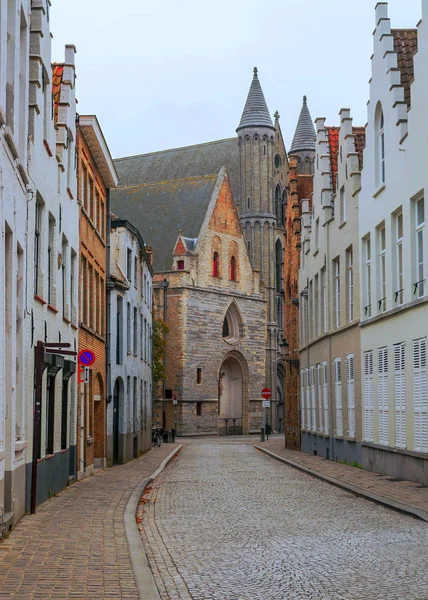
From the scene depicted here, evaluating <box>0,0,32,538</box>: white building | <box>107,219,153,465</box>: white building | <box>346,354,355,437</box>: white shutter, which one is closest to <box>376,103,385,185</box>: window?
<box>346,354,355,437</box>: white shutter

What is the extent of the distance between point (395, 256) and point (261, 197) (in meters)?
63.1

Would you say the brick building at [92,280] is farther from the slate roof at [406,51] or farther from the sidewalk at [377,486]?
the slate roof at [406,51]

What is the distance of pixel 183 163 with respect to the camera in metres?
93.3

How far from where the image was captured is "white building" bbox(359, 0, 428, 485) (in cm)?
1959

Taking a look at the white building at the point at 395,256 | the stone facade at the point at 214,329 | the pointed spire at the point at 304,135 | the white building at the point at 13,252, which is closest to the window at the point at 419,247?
the white building at the point at 395,256

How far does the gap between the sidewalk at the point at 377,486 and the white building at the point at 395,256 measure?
0.49 m

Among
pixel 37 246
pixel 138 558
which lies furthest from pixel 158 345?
pixel 138 558

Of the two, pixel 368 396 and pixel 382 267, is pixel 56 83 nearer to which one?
pixel 382 267

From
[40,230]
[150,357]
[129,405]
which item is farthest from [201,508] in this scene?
[150,357]

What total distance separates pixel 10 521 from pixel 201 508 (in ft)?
13.9

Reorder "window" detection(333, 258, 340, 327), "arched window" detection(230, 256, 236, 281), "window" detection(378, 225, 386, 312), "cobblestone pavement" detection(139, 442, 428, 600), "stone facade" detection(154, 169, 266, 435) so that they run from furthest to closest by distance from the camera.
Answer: "arched window" detection(230, 256, 236, 281) < "stone facade" detection(154, 169, 266, 435) < "window" detection(333, 258, 340, 327) < "window" detection(378, 225, 386, 312) < "cobblestone pavement" detection(139, 442, 428, 600)

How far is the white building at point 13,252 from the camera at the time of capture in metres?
11.4

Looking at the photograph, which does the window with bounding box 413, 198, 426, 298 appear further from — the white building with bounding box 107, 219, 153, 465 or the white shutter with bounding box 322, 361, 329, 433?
the white building with bounding box 107, 219, 153, 465

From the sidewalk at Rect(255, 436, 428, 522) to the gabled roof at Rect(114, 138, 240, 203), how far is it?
212 feet
